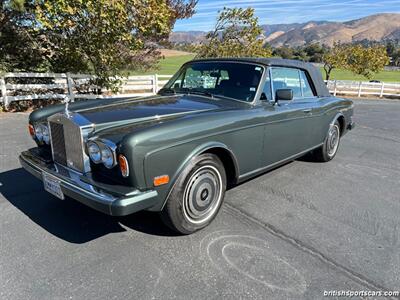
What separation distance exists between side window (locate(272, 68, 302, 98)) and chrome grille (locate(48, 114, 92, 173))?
242 centimetres

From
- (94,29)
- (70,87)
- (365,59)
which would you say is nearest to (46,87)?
(70,87)

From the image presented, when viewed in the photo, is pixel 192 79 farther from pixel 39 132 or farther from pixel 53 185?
pixel 53 185

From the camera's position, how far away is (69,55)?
1118 cm

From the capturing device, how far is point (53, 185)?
2963mm

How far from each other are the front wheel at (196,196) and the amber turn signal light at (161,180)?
131 mm

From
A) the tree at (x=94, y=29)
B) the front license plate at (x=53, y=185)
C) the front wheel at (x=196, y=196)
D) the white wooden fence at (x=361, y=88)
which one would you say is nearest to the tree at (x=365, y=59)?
the white wooden fence at (x=361, y=88)

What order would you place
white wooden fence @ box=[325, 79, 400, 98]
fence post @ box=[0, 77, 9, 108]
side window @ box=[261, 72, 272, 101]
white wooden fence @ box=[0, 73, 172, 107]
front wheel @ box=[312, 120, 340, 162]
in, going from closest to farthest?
side window @ box=[261, 72, 272, 101] < front wheel @ box=[312, 120, 340, 162] < fence post @ box=[0, 77, 9, 108] < white wooden fence @ box=[0, 73, 172, 107] < white wooden fence @ box=[325, 79, 400, 98]

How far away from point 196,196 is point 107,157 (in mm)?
941

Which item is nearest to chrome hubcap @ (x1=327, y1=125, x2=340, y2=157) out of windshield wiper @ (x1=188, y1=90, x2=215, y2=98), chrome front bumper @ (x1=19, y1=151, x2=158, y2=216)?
windshield wiper @ (x1=188, y1=90, x2=215, y2=98)

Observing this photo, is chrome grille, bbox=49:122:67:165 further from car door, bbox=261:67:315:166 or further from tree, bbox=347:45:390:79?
tree, bbox=347:45:390:79

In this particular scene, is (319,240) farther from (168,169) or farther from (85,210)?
(85,210)

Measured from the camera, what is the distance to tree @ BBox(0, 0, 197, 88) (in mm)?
9016

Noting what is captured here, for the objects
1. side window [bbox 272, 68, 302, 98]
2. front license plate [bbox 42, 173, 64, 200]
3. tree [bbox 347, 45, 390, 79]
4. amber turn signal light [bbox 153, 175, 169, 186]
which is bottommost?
front license plate [bbox 42, 173, 64, 200]

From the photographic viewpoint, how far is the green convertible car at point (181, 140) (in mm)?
2635
